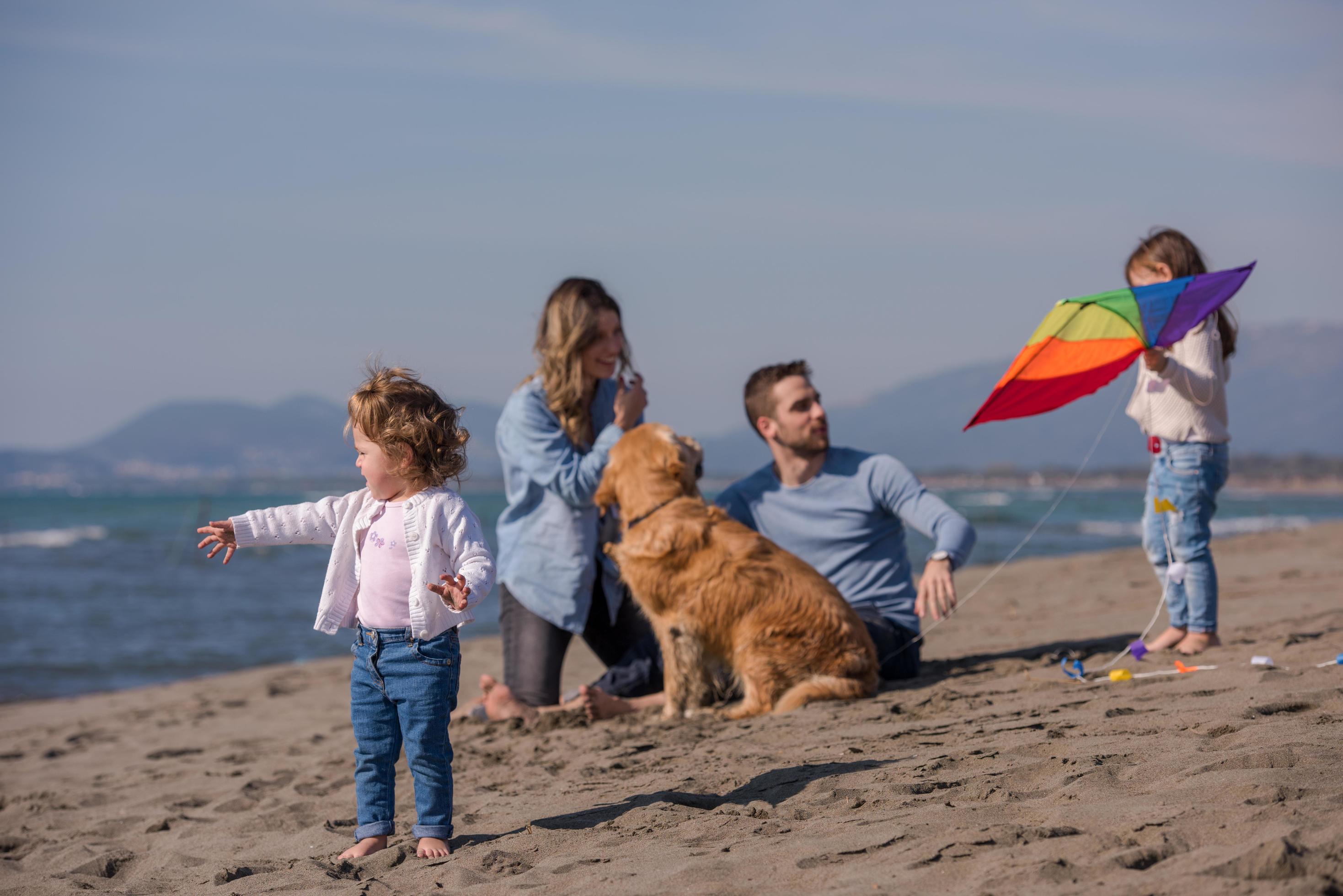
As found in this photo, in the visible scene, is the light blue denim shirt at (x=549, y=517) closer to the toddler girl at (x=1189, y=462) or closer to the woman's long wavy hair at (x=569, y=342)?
the woman's long wavy hair at (x=569, y=342)

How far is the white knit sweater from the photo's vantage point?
4.73m

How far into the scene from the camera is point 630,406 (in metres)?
5.17

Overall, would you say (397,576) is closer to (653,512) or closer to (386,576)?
(386,576)

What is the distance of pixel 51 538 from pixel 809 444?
1213 inches

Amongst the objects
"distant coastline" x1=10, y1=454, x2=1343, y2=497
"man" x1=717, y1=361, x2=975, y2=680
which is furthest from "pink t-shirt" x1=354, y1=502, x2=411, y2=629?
"distant coastline" x1=10, y1=454, x2=1343, y2=497

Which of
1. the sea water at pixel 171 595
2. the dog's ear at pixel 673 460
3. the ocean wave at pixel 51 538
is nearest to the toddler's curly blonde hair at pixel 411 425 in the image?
the dog's ear at pixel 673 460

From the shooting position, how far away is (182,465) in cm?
16688

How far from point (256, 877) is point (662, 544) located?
2116mm

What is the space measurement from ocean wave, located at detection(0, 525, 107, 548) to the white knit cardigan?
26861 mm

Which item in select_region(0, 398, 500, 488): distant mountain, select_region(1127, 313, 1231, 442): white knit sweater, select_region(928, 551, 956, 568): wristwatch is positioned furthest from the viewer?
select_region(0, 398, 500, 488): distant mountain

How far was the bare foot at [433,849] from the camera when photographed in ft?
9.57

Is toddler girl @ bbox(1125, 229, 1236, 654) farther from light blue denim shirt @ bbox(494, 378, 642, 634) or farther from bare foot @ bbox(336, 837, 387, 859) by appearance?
bare foot @ bbox(336, 837, 387, 859)

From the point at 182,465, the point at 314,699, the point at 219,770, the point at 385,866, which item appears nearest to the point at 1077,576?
the point at 314,699

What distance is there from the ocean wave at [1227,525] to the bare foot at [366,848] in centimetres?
2216
